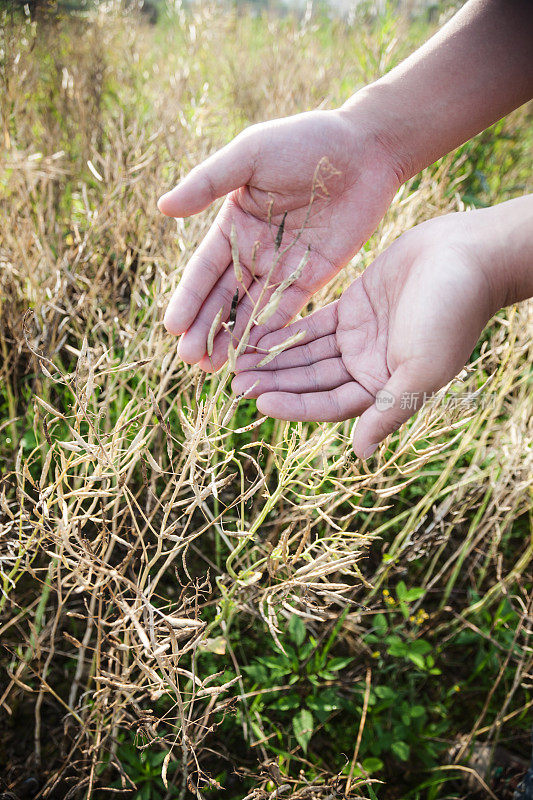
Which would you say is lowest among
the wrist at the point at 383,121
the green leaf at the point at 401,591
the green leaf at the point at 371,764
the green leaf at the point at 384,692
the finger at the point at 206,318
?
the green leaf at the point at 371,764

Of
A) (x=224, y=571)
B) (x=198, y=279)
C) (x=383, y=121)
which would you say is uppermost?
(x=383, y=121)

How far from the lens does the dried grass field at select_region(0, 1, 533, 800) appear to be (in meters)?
1.05

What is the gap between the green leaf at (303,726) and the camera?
131 cm

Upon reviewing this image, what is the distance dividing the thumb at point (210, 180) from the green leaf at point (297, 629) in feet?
3.74

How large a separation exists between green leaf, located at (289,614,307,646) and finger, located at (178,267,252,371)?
2.57 ft

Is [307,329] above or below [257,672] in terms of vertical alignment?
above

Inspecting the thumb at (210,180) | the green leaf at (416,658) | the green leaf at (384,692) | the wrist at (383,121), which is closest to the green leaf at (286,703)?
the green leaf at (384,692)

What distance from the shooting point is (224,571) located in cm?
171

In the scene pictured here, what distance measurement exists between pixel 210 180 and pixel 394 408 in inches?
29.0

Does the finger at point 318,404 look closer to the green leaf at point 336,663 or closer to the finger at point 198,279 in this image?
the finger at point 198,279

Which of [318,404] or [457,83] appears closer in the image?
[318,404]

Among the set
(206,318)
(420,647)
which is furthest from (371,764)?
(206,318)

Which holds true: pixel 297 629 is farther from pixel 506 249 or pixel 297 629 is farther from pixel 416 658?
pixel 506 249

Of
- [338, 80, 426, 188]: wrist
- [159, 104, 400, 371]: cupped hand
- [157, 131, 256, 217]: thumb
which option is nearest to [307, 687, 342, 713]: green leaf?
[159, 104, 400, 371]: cupped hand
